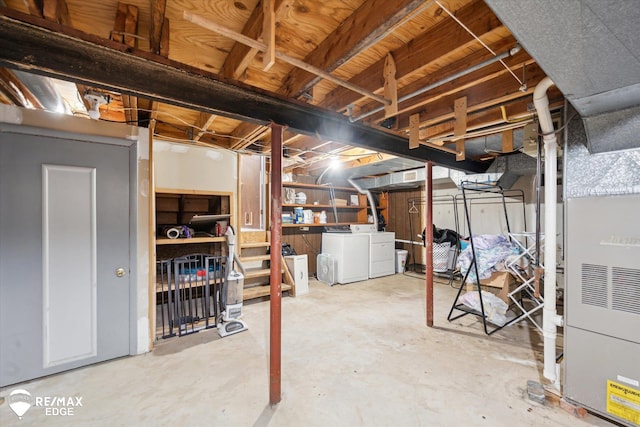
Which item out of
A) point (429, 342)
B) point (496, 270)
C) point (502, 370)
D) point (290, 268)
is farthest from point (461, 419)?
point (290, 268)

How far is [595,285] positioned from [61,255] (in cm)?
382

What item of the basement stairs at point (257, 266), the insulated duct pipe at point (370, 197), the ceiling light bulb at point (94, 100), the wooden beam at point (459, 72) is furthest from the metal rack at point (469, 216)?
the ceiling light bulb at point (94, 100)

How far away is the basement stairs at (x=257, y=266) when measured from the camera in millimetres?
3879

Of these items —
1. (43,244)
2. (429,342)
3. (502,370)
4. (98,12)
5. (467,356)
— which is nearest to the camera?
(98,12)

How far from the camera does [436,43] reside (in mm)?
1526

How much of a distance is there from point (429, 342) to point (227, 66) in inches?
121

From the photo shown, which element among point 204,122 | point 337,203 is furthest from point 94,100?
point 337,203

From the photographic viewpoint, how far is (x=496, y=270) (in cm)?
321

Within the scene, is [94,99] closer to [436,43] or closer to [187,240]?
[187,240]

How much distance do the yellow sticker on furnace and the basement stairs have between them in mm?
3398

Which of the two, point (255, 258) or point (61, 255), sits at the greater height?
point (61, 255)

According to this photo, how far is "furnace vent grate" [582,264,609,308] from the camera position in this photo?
1587 mm

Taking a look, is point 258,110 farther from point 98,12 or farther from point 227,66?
point 98,12

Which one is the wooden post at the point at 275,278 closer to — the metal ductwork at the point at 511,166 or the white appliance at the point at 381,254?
the metal ductwork at the point at 511,166
